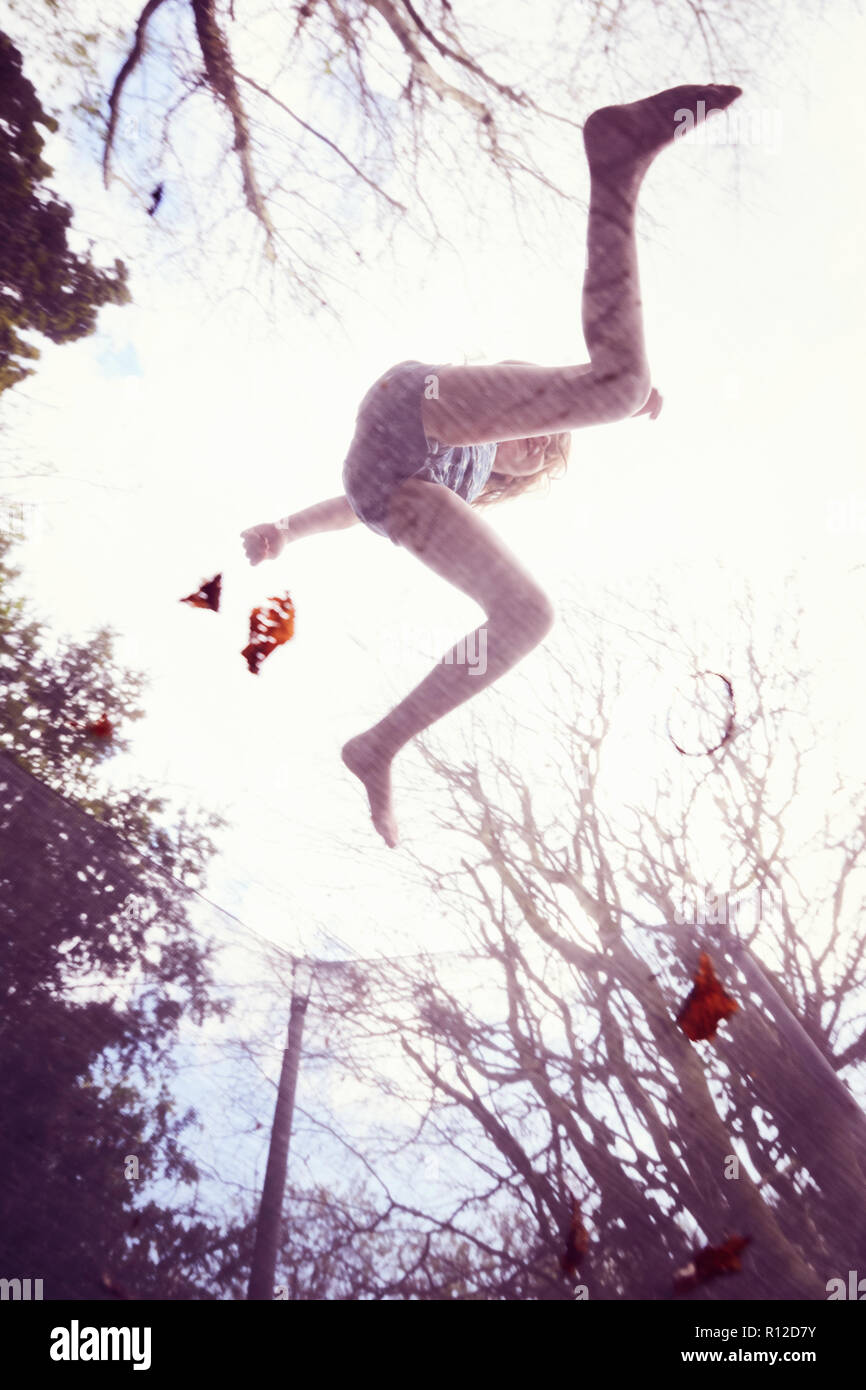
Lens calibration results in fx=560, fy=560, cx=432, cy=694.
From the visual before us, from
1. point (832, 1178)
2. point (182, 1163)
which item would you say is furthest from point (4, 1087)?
point (832, 1178)

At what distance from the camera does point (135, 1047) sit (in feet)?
4.49

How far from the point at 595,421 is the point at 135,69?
7.66 feet

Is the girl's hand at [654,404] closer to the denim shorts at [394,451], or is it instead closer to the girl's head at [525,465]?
the girl's head at [525,465]

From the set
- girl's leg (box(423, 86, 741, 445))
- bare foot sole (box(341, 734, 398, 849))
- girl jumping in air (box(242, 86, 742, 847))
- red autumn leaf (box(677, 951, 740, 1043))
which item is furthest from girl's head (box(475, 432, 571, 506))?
red autumn leaf (box(677, 951, 740, 1043))

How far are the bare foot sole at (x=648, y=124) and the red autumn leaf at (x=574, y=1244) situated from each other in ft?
7.91

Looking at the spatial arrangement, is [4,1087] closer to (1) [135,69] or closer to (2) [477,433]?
(2) [477,433]

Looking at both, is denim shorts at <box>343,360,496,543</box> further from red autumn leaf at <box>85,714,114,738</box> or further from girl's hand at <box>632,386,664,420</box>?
red autumn leaf at <box>85,714,114,738</box>

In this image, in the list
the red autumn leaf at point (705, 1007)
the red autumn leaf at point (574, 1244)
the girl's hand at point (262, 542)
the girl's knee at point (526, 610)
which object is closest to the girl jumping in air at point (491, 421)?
the girl's knee at point (526, 610)

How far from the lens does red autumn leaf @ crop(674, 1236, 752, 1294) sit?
1.49m

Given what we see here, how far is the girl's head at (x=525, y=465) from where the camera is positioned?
1.38m

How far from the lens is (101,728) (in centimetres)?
210

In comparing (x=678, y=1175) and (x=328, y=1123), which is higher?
(x=328, y=1123)

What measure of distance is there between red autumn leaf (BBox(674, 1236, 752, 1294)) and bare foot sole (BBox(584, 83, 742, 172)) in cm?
254

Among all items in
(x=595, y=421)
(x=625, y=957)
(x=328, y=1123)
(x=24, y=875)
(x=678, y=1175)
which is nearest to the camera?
(x=595, y=421)
